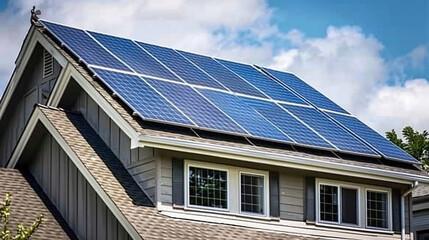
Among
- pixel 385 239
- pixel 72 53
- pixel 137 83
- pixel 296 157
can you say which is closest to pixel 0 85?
pixel 72 53

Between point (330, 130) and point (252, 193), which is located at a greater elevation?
point (330, 130)

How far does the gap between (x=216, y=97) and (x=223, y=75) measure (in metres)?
2.19

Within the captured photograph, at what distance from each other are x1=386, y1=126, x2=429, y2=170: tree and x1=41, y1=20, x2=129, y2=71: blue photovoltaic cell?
77.8 ft

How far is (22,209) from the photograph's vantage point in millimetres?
20312

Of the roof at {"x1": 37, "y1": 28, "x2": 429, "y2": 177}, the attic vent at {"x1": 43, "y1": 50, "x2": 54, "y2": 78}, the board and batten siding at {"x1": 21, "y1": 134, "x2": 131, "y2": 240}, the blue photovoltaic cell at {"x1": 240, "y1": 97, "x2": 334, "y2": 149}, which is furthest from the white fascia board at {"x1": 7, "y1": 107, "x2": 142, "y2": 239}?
the blue photovoltaic cell at {"x1": 240, "y1": 97, "x2": 334, "y2": 149}

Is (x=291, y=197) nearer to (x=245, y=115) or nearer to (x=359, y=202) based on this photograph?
(x=359, y=202)

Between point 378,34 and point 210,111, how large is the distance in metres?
6.02

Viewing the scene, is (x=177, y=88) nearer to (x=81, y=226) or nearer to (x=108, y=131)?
(x=108, y=131)

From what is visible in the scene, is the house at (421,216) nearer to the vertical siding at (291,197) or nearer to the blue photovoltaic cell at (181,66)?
the vertical siding at (291,197)

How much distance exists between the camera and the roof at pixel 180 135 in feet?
64.5

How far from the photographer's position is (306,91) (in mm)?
26438

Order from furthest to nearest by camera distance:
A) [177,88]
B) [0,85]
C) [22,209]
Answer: [0,85] → [177,88] → [22,209]

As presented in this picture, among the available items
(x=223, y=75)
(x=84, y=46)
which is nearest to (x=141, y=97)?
(x=84, y=46)

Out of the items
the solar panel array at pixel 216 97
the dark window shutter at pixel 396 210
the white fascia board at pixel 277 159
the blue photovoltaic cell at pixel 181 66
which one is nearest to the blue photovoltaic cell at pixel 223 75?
the solar panel array at pixel 216 97
